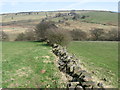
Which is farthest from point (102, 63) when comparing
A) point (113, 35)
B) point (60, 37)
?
point (113, 35)

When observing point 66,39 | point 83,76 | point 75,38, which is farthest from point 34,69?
point 75,38

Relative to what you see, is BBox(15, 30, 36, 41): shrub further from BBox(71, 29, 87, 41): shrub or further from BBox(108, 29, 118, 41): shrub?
BBox(108, 29, 118, 41): shrub

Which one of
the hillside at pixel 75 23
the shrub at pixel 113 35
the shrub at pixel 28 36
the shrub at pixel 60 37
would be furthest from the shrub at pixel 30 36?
the shrub at pixel 113 35

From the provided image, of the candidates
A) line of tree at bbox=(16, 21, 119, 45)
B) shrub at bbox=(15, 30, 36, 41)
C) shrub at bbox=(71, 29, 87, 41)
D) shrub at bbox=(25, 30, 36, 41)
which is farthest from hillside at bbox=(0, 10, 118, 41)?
shrub at bbox=(71, 29, 87, 41)

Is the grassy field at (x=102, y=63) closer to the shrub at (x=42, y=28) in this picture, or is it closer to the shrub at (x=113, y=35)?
the shrub at (x=42, y=28)

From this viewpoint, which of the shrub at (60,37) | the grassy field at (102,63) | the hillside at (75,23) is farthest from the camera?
the hillside at (75,23)

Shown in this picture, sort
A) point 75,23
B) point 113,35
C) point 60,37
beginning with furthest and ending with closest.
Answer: point 75,23, point 113,35, point 60,37

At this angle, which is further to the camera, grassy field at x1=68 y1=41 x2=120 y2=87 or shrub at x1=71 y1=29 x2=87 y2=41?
shrub at x1=71 y1=29 x2=87 y2=41

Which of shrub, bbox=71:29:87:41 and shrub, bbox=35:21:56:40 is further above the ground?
shrub, bbox=35:21:56:40

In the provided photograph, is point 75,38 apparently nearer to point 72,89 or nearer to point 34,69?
point 34,69

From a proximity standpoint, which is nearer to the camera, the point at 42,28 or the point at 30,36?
the point at 42,28

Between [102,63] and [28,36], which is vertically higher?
[28,36]

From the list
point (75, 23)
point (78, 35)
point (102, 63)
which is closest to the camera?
point (102, 63)

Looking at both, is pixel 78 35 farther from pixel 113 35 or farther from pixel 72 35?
pixel 113 35
